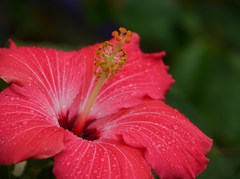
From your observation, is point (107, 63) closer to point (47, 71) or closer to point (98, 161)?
point (47, 71)

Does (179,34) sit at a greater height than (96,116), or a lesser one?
greater

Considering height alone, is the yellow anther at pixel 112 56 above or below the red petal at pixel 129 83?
above

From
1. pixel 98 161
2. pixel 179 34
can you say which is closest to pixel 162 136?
pixel 98 161

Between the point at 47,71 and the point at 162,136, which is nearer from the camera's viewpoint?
the point at 162,136

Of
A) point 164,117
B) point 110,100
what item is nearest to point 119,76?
point 110,100

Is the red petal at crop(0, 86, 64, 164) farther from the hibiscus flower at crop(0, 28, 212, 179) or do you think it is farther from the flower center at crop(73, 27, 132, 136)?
the flower center at crop(73, 27, 132, 136)

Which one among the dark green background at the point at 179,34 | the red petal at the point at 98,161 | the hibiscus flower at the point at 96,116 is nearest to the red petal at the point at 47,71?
the hibiscus flower at the point at 96,116

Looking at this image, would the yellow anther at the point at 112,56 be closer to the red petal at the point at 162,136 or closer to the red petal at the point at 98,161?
the red petal at the point at 162,136
